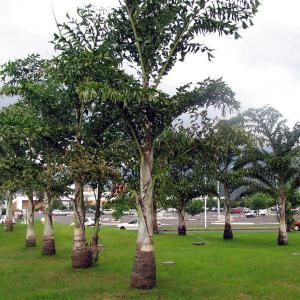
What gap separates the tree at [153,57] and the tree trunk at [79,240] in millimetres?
4918

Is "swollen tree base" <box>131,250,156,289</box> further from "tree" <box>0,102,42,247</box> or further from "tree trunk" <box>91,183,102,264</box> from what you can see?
"tree" <box>0,102,42,247</box>

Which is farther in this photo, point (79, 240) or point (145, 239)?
point (79, 240)

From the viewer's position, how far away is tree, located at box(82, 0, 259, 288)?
1375cm

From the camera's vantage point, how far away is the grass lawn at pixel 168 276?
13273mm

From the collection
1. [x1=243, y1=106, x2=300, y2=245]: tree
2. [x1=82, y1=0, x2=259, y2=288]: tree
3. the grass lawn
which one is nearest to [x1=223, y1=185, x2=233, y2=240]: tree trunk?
[x1=243, y1=106, x2=300, y2=245]: tree

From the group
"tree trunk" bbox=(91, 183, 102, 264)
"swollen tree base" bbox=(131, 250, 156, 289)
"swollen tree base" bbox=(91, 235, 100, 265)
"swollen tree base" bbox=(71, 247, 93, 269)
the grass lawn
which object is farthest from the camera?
"swollen tree base" bbox=(91, 235, 100, 265)

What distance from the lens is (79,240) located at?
18.2m

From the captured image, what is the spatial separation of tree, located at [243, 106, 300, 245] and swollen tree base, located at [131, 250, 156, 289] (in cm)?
1668

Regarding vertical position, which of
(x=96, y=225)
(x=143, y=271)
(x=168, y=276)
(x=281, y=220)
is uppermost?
(x=96, y=225)

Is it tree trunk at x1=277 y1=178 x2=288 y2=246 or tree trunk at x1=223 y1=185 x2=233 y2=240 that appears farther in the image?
tree trunk at x1=223 y1=185 x2=233 y2=240

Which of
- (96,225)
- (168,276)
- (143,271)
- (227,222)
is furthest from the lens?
(227,222)

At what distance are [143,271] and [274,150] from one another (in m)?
18.2

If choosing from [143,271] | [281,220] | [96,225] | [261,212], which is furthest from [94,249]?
[261,212]

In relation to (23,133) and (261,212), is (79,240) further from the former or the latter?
(261,212)
